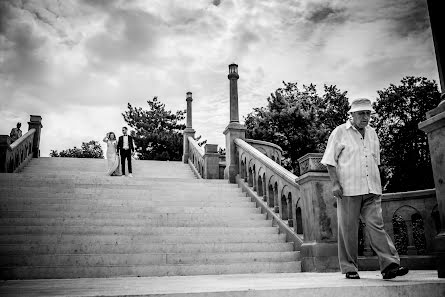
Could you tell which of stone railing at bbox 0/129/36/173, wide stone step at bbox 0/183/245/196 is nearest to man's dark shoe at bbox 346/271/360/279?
wide stone step at bbox 0/183/245/196

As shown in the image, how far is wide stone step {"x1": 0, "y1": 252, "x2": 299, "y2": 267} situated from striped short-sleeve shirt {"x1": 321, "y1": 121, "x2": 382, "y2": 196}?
2506 millimetres

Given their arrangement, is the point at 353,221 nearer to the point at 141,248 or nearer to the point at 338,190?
the point at 338,190

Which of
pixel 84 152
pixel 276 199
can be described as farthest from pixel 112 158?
pixel 84 152

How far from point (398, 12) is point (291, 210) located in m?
4.49

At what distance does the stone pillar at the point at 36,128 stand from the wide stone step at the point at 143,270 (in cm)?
1249

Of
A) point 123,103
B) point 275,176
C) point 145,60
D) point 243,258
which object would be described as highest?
point 123,103

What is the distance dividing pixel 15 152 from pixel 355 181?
11913mm

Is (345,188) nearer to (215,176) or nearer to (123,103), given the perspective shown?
(215,176)

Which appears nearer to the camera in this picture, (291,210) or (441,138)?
(441,138)

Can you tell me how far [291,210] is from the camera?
681 cm

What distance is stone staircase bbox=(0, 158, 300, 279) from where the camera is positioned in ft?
16.8

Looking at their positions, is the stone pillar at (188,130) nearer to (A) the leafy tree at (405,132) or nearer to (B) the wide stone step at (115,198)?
(B) the wide stone step at (115,198)

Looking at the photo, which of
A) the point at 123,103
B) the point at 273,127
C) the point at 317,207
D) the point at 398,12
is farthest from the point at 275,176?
the point at 123,103

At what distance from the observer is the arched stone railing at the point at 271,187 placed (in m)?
6.55
